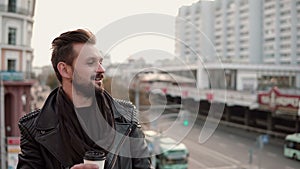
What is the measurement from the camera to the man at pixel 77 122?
296 millimetres

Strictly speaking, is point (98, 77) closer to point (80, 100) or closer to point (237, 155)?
point (80, 100)

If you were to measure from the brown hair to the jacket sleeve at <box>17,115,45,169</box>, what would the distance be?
8 centimetres

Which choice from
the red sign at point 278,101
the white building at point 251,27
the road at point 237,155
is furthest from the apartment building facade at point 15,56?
the white building at point 251,27

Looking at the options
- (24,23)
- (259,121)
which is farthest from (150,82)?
(259,121)

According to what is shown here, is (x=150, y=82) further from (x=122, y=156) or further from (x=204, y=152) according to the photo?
(x=204, y=152)

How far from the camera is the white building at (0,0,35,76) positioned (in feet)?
5.97

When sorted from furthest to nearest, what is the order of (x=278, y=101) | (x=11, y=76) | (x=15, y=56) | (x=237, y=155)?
(x=278, y=101)
(x=237, y=155)
(x=11, y=76)
(x=15, y=56)

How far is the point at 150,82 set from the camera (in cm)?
45

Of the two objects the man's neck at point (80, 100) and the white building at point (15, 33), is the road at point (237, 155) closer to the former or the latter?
the white building at point (15, 33)

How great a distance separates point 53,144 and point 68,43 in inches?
3.7

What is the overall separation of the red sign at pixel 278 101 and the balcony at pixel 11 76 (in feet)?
9.76

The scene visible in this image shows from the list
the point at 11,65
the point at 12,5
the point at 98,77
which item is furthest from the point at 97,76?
the point at 11,65

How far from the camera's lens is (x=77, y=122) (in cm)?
30

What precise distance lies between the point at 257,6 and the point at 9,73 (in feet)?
30.9
